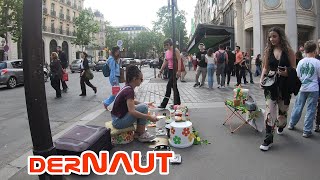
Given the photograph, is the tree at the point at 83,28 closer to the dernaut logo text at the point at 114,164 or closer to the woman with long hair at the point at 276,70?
the woman with long hair at the point at 276,70

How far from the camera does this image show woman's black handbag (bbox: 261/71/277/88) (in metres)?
4.77

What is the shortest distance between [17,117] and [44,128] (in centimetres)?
536

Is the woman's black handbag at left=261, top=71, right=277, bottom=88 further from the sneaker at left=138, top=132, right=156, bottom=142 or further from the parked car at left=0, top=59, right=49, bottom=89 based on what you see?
the parked car at left=0, top=59, right=49, bottom=89

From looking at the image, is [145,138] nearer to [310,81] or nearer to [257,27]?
[310,81]

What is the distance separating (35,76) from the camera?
3182 millimetres

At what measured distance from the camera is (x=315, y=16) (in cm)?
2236

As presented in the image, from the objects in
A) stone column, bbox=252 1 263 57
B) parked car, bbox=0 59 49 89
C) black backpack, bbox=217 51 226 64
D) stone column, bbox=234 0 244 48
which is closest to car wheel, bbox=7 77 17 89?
parked car, bbox=0 59 49 89

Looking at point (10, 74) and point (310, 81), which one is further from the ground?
point (10, 74)

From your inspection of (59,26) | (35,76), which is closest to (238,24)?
(35,76)

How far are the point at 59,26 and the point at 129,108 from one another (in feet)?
192

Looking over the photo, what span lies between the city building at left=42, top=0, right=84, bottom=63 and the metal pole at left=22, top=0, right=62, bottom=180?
5032 centimetres

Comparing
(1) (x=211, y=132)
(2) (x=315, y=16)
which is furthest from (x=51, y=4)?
(1) (x=211, y=132)

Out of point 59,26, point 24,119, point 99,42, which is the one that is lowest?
point 24,119

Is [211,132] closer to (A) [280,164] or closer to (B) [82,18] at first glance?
(A) [280,164]
